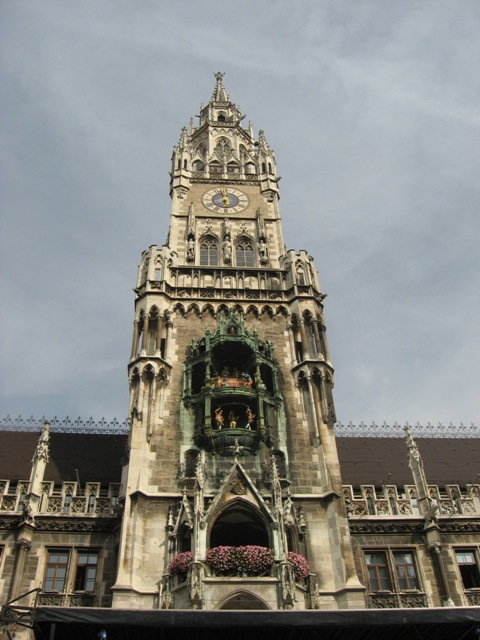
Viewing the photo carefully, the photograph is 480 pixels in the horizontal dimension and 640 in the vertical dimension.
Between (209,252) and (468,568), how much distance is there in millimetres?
17862

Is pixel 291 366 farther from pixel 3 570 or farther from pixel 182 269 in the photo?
pixel 3 570

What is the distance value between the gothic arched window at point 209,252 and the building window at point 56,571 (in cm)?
1454

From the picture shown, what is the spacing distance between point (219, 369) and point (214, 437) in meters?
4.03

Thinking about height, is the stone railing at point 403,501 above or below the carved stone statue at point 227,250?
below

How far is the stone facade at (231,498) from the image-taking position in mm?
19719

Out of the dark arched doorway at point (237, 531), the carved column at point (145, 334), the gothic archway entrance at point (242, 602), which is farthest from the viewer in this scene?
the carved column at point (145, 334)

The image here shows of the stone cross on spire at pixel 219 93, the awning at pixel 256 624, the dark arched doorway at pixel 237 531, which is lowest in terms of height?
the awning at pixel 256 624

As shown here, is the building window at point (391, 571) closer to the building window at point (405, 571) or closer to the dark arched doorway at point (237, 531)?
the building window at point (405, 571)

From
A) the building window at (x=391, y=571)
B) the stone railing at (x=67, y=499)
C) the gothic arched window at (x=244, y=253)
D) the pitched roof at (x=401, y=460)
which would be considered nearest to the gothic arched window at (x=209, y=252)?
the gothic arched window at (x=244, y=253)

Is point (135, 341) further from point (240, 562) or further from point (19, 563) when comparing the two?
point (240, 562)

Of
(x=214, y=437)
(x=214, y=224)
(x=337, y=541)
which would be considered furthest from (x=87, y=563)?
(x=214, y=224)

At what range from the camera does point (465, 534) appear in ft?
75.7

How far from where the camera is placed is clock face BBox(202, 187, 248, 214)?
112ft

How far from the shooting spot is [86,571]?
68.8ft
